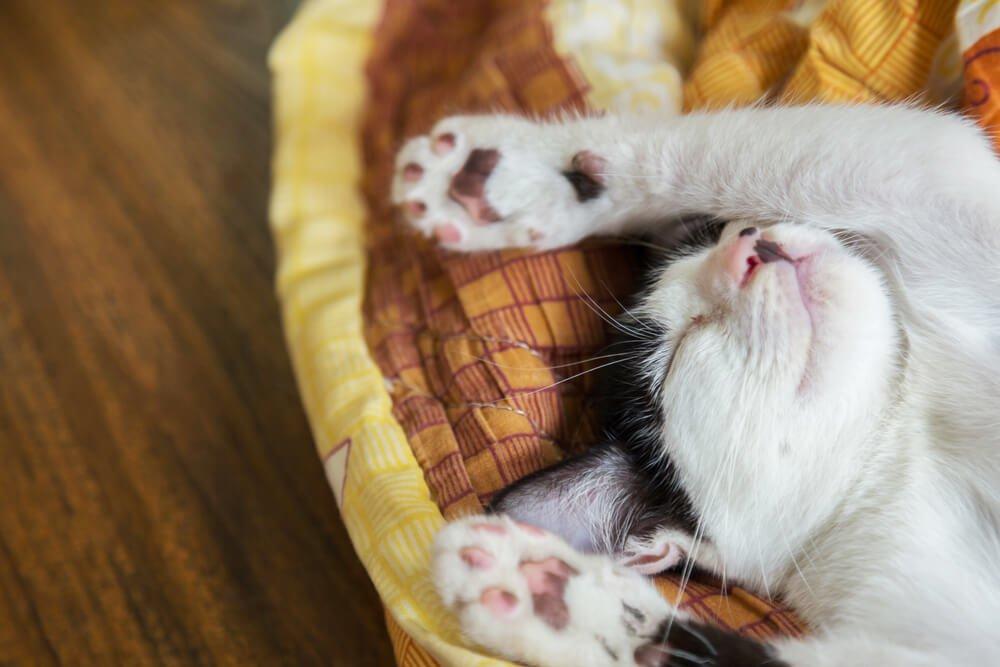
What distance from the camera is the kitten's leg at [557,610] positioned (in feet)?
2.38

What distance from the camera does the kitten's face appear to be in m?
0.83

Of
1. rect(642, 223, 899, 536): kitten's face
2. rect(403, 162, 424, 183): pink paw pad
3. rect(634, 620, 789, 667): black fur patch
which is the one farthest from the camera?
rect(403, 162, 424, 183): pink paw pad

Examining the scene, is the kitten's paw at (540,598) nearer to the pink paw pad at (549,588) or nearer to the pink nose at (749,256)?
the pink paw pad at (549,588)

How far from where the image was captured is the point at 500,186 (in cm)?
104

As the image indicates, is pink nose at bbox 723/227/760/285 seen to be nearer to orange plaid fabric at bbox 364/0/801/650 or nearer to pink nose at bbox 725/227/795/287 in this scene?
pink nose at bbox 725/227/795/287

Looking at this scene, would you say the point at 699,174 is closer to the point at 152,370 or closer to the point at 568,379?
the point at 568,379

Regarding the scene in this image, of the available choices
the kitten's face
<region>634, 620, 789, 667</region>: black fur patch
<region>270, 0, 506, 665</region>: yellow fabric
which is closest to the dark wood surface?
<region>270, 0, 506, 665</region>: yellow fabric

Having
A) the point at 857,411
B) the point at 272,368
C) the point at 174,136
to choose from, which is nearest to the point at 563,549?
the point at 857,411

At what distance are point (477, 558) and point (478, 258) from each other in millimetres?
489

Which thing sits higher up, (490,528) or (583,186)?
(583,186)

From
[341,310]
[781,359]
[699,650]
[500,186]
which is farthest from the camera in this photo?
[341,310]

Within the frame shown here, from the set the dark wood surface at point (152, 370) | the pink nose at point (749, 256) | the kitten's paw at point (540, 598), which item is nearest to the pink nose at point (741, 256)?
the pink nose at point (749, 256)

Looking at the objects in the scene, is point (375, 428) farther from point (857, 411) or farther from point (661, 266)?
point (857, 411)

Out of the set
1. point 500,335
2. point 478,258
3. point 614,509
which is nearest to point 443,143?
point 478,258
